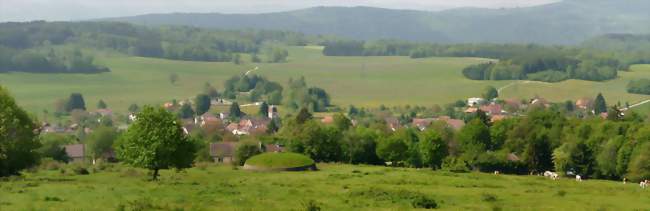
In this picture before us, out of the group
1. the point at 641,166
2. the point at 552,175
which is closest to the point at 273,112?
the point at 552,175

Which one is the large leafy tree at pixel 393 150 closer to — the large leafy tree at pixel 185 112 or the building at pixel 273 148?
the building at pixel 273 148

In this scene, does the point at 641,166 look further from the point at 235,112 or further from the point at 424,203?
the point at 235,112

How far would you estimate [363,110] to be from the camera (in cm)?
18925

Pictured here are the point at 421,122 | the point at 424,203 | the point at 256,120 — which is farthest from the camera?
the point at 256,120

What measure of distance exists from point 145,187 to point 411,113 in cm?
13377

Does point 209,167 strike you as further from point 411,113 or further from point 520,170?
point 411,113

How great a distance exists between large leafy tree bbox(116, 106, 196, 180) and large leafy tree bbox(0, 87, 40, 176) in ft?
23.3

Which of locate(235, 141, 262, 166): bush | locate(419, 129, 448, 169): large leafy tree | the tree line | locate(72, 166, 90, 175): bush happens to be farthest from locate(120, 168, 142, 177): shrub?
locate(419, 129, 448, 169): large leafy tree

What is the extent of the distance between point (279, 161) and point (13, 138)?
94.1 ft

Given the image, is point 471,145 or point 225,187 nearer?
point 225,187

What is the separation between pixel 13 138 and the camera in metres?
61.1

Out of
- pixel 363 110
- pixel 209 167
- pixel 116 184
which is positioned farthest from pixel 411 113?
pixel 116 184

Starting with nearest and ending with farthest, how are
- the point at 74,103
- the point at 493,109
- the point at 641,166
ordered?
the point at 641,166 → the point at 493,109 → the point at 74,103

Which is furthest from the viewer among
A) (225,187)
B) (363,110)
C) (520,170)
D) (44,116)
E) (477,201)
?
(363,110)
